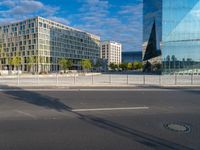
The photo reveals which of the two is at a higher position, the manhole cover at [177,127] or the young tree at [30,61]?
the young tree at [30,61]

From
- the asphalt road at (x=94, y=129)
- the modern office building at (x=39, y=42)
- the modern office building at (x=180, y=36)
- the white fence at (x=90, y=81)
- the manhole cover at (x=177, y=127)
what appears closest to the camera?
the asphalt road at (x=94, y=129)

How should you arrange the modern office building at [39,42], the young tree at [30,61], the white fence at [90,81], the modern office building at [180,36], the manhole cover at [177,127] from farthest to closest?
1. the modern office building at [39,42]
2. the young tree at [30,61]
3. the modern office building at [180,36]
4. the white fence at [90,81]
5. the manhole cover at [177,127]

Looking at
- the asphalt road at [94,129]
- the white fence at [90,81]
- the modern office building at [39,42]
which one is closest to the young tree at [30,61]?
the modern office building at [39,42]

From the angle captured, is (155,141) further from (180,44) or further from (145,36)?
(145,36)

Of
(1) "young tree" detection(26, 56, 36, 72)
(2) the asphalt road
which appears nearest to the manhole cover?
(2) the asphalt road

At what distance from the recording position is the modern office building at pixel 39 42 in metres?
121

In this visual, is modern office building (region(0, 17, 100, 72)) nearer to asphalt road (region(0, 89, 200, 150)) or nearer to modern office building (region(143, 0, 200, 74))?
modern office building (region(143, 0, 200, 74))

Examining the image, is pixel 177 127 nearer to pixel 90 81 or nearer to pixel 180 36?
pixel 90 81

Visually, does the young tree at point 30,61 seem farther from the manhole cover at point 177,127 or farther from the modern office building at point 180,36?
the manhole cover at point 177,127

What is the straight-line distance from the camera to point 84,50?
161m

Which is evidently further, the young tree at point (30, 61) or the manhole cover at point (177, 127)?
the young tree at point (30, 61)

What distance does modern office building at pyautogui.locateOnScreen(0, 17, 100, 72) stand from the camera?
12125 cm

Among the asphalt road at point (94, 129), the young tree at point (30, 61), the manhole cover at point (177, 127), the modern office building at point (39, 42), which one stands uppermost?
the modern office building at point (39, 42)

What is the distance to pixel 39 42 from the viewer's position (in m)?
120
